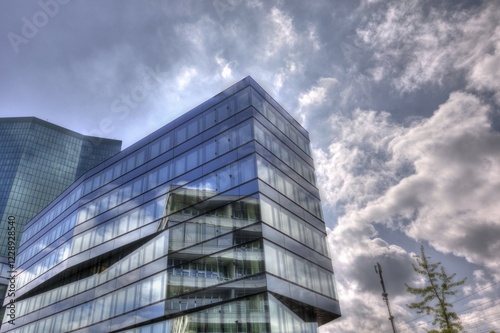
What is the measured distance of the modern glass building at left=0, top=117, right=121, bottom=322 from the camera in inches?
5591

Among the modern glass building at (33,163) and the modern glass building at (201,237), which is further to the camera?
the modern glass building at (33,163)

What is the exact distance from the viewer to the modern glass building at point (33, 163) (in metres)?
142

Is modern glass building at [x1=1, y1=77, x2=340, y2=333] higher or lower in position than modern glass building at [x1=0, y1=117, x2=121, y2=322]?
lower

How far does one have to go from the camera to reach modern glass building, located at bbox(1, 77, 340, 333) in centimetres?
2758

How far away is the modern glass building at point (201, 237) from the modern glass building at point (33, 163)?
11303cm

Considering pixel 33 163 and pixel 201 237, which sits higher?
pixel 33 163

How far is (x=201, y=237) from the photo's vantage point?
30344mm

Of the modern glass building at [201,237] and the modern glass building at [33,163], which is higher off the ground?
the modern glass building at [33,163]

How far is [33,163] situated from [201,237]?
143 m

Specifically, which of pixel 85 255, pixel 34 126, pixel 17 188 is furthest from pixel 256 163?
pixel 34 126

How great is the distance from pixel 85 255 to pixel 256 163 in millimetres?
19930

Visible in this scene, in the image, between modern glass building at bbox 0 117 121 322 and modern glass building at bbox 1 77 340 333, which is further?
modern glass building at bbox 0 117 121 322

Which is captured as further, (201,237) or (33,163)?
(33,163)

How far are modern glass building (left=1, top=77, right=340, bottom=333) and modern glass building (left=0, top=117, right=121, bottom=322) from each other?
113 metres
